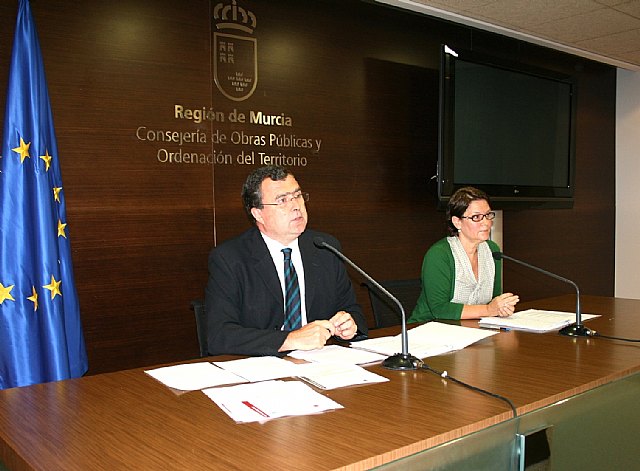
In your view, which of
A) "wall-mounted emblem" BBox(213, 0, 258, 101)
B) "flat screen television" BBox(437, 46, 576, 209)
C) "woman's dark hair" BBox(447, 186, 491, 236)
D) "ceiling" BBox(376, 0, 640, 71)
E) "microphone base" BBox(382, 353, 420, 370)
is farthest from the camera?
"flat screen television" BBox(437, 46, 576, 209)

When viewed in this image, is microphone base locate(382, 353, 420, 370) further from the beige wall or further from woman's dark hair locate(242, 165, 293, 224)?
the beige wall

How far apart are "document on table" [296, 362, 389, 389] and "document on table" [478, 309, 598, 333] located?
0.94 m

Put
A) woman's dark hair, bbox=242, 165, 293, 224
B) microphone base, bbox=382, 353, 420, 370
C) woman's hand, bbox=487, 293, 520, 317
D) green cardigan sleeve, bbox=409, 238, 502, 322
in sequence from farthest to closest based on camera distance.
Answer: green cardigan sleeve, bbox=409, 238, 502, 322
woman's hand, bbox=487, 293, 520, 317
woman's dark hair, bbox=242, 165, 293, 224
microphone base, bbox=382, 353, 420, 370

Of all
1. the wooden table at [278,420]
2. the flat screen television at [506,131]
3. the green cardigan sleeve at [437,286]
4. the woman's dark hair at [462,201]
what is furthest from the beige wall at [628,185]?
the wooden table at [278,420]

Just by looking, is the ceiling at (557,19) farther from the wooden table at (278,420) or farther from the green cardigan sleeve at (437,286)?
the wooden table at (278,420)

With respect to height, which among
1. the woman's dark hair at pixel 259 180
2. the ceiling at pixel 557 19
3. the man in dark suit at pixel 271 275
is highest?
the ceiling at pixel 557 19

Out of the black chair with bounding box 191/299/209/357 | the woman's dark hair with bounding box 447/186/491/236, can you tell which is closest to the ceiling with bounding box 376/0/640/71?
the woman's dark hair with bounding box 447/186/491/236

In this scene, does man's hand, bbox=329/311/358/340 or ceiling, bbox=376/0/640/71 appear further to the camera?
ceiling, bbox=376/0/640/71

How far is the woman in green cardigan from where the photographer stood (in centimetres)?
304

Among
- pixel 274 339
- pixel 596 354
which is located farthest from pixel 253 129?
pixel 596 354

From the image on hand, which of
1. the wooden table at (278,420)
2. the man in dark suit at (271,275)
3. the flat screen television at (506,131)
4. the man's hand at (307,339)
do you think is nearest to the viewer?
the wooden table at (278,420)

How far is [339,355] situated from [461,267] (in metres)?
1.18

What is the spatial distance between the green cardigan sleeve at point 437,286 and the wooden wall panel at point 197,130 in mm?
1350

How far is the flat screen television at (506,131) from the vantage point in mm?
4598
